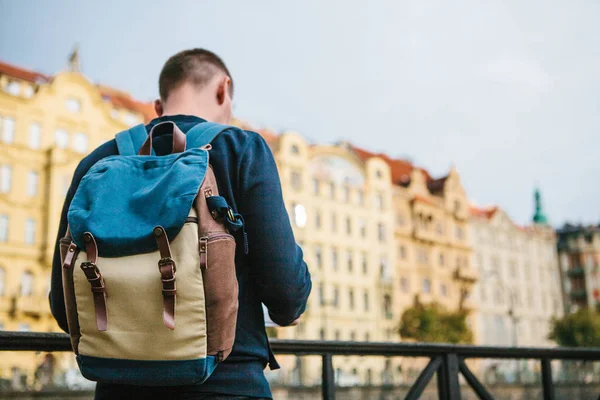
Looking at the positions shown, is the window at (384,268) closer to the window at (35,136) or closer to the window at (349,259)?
the window at (349,259)

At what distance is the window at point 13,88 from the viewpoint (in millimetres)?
33688

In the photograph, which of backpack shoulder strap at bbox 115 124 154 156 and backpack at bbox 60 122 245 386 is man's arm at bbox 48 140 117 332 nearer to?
backpack shoulder strap at bbox 115 124 154 156

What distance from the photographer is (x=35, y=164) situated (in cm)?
3400

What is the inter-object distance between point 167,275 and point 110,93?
41.1m

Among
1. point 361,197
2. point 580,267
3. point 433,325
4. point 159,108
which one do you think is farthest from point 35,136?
point 580,267

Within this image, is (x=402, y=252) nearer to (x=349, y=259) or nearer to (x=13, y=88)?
(x=349, y=259)

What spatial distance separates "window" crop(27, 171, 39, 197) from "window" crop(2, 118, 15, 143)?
1860 mm

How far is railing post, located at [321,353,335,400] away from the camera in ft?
11.0

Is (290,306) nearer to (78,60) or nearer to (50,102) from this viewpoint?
(50,102)

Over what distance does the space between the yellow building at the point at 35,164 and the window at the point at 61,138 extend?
50 millimetres

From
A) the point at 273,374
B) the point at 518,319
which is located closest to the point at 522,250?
the point at 518,319

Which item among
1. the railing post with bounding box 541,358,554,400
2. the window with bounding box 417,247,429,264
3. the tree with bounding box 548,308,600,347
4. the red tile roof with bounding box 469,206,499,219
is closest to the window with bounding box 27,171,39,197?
the window with bounding box 417,247,429,264

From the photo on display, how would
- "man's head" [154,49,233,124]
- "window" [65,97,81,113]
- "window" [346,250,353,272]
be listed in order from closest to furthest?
"man's head" [154,49,233,124], "window" [65,97,81,113], "window" [346,250,353,272]

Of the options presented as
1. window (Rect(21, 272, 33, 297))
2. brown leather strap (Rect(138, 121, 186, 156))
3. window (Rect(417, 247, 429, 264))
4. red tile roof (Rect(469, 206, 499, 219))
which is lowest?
brown leather strap (Rect(138, 121, 186, 156))
